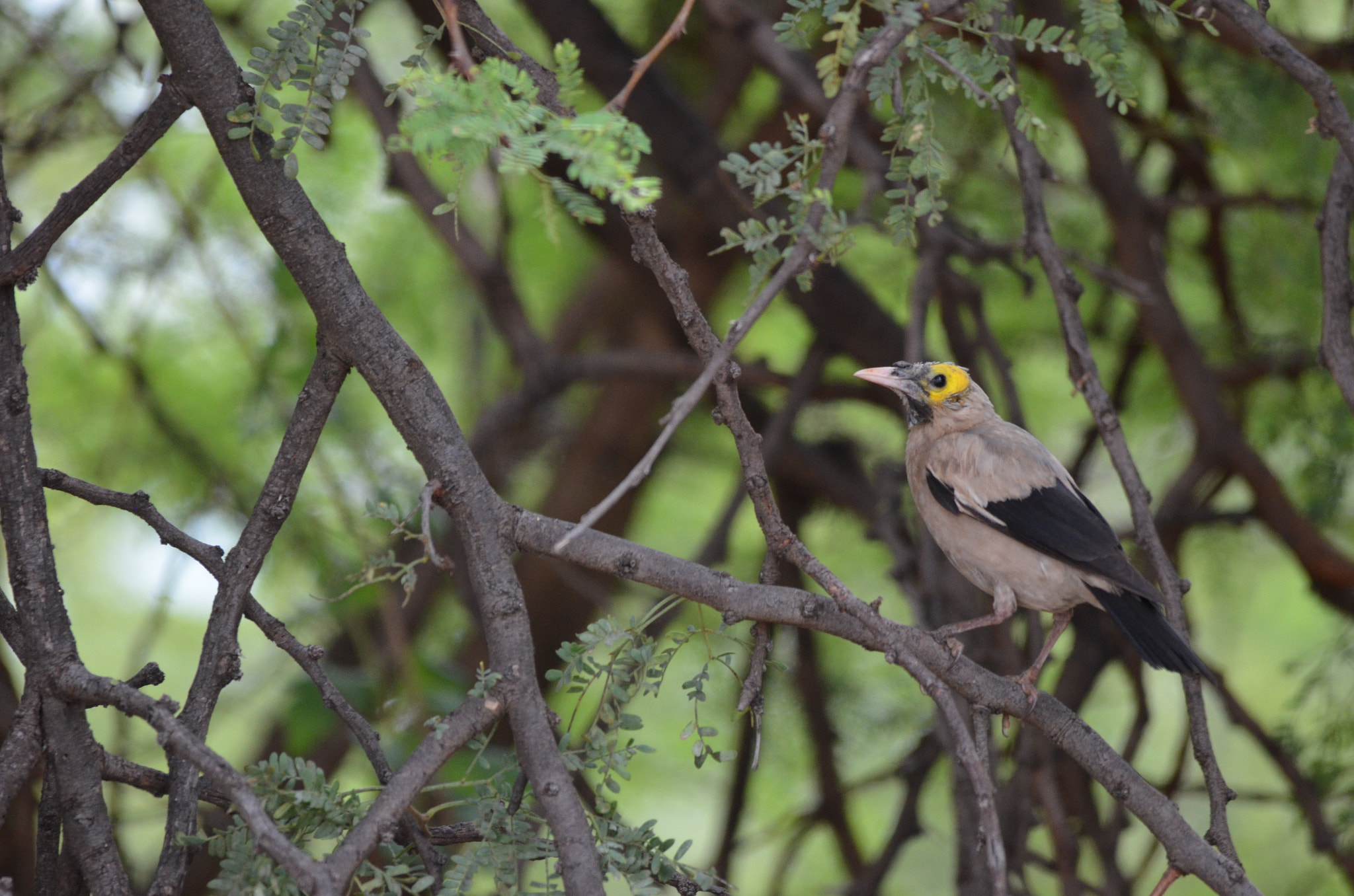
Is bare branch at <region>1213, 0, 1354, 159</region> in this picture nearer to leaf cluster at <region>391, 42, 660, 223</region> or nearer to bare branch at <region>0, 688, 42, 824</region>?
leaf cluster at <region>391, 42, 660, 223</region>

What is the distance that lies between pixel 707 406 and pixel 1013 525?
3.28 m

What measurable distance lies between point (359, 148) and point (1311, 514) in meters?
4.42

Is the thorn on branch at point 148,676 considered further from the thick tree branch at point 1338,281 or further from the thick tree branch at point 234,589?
the thick tree branch at point 1338,281

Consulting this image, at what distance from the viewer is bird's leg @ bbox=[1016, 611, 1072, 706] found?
229 cm

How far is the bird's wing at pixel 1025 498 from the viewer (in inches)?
115

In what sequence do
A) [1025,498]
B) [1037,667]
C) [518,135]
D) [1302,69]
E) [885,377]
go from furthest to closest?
[885,377] → [1025,498] → [1037,667] → [1302,69] → [518,135]

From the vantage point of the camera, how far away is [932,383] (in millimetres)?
3463

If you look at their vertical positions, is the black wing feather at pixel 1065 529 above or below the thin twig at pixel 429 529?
above

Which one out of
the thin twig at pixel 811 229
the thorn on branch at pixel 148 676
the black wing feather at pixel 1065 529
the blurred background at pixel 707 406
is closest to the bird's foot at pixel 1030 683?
the black wing feather at pixel 1065 529

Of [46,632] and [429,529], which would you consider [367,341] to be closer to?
[429,529]

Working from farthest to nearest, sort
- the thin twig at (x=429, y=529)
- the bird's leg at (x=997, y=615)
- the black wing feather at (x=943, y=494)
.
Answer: the black wing feather at (x=943, y=494) → the bird's leg at (x=997, y=615) → the thin twig at (x=429, y=529)

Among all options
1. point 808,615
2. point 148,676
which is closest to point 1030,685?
point 808,615

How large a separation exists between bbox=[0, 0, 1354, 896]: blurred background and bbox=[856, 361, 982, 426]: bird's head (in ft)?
0.50

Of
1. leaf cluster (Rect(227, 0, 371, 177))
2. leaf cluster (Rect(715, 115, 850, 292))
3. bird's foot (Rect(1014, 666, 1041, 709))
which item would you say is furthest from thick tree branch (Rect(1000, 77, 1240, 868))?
leaf cluster (Rect(227, 0, 371, 177))
